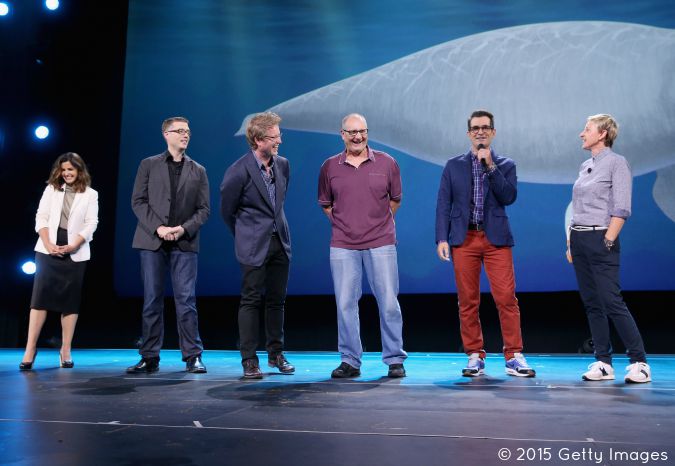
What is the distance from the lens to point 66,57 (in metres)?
6.02

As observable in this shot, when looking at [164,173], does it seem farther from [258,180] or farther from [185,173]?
[258,180]

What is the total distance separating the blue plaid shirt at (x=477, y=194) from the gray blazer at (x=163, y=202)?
1551 mm

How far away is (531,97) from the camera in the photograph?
5.01m

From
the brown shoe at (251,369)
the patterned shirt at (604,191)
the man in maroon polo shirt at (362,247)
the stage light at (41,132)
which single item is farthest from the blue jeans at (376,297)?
the stage light at (41,132)

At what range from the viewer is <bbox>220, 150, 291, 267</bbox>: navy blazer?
3.60 m

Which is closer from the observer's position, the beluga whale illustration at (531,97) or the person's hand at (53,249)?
the person's hand at (53,249)

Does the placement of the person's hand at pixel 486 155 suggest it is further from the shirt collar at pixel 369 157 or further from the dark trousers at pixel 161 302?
the dark trousers at pixel 161 302

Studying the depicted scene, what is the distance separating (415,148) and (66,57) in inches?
126

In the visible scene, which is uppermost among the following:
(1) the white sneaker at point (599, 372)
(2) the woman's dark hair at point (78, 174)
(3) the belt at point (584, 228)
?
(2) the woman's dark hair at point (78, 174)

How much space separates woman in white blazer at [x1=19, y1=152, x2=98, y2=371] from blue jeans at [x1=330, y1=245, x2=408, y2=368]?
1800mm

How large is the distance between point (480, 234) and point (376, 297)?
66 centimetres

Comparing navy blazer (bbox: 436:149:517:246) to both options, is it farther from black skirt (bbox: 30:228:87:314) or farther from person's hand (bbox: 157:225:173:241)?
black skirt (bbox: 30:228:87:314)

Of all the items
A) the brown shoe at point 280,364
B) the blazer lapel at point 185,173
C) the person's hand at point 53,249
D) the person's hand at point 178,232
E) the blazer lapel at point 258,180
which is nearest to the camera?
the blazer lapel at point 258,180

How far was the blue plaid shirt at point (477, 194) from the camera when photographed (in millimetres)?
3680
